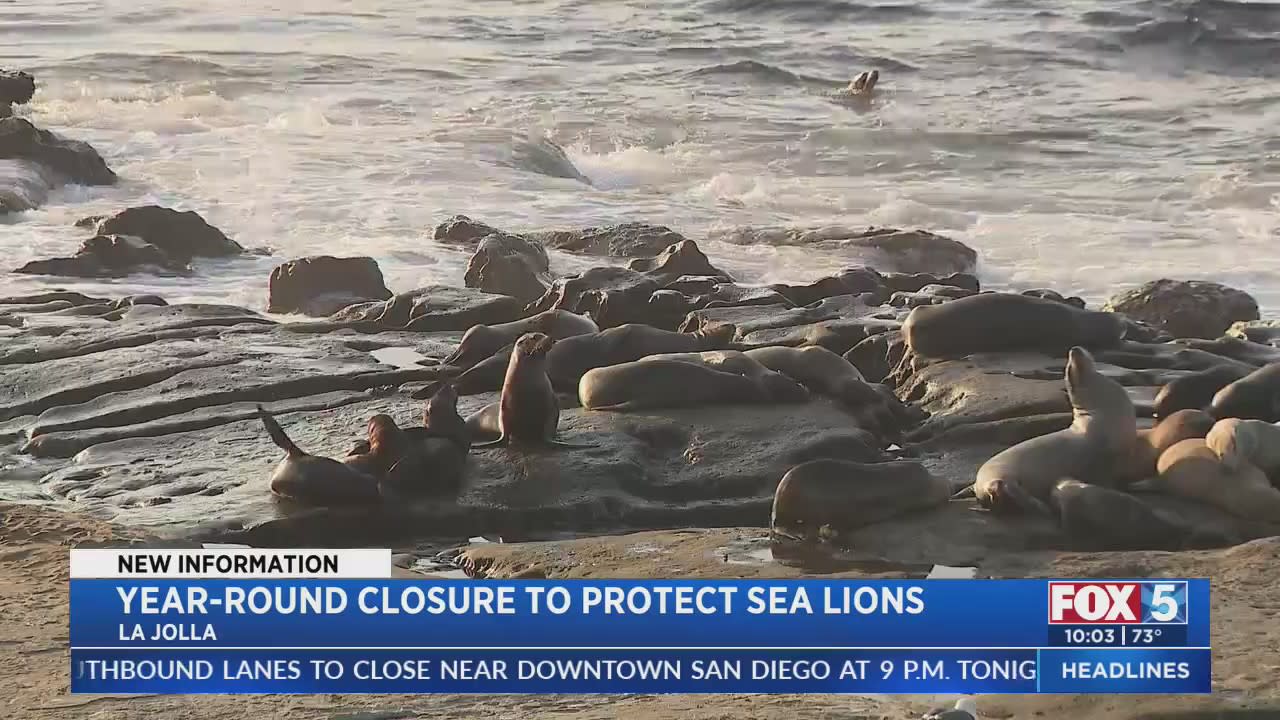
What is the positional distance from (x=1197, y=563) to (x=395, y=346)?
504 centimetres

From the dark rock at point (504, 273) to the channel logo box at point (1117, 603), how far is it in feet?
22.9

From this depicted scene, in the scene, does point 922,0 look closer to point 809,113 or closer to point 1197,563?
point 809,113

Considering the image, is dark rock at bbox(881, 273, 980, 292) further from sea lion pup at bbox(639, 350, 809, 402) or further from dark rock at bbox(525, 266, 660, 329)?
sea lion pup at bbox(639, 350, 809, 402)

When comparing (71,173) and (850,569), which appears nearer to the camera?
(850,569)

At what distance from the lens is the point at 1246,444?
562 cm

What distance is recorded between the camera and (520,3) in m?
33.2

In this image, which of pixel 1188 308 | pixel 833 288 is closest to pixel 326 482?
pixel 833 288

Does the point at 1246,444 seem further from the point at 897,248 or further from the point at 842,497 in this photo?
the point at 897,248

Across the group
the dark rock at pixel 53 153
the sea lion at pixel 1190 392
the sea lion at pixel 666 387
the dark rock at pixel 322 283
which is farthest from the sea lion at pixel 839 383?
the dark rock at pixel 53 153

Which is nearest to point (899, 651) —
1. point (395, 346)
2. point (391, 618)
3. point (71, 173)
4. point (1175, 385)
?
point (391, 618)

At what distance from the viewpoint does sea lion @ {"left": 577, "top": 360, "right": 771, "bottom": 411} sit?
6949 mm

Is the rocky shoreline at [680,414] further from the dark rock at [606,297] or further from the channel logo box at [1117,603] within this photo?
the channel logo box at [1117,603]

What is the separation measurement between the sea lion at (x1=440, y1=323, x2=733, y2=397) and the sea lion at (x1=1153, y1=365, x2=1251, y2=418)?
226 cm

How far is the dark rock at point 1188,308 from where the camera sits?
1068cm
